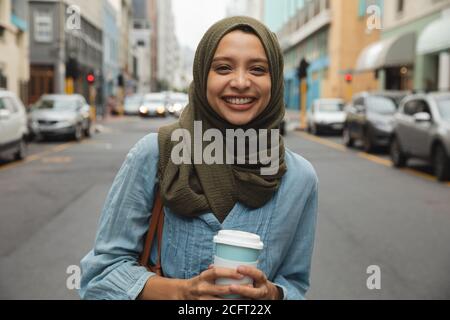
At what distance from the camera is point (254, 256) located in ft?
5.22

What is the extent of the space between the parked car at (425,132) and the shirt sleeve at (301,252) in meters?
10.5

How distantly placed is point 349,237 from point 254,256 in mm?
5675

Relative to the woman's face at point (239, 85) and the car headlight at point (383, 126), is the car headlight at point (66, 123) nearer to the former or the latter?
the car headlight at point (383, 126)

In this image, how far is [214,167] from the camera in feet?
5.93

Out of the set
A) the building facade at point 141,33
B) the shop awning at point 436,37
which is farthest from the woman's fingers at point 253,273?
the building facade at point 141,33

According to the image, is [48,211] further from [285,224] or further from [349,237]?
[285,224]

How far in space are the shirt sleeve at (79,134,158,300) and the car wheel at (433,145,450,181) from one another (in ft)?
35.6

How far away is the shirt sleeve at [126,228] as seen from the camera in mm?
1858

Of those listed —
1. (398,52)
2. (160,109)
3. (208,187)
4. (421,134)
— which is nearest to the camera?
(208,187)

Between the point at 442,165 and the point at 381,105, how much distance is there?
22.1 ft

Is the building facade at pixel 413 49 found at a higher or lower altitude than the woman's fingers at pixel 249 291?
higher

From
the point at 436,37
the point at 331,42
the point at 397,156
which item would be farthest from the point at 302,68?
the point at 331,42

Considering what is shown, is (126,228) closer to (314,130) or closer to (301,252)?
(301,252)

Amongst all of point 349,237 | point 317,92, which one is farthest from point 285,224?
point 317,92
